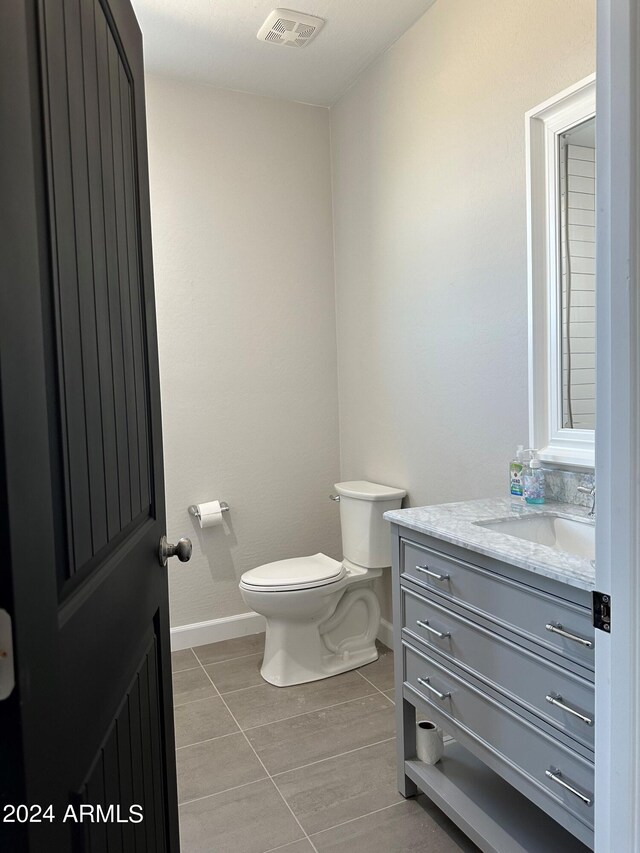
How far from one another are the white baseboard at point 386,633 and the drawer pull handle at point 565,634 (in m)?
1.73

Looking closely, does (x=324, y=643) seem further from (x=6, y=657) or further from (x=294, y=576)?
(x=6, y=657)

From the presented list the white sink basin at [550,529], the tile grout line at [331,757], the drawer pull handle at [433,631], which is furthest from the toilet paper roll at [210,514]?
the white sink basin at [550,529]

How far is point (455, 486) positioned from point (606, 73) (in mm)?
1764

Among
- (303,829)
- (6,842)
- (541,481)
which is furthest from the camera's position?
(541,481)

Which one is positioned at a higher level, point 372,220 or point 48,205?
point 372,220

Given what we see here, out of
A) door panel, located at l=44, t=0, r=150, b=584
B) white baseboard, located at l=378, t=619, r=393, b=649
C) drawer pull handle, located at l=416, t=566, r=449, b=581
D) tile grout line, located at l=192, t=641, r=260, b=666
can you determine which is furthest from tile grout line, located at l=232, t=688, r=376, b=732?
door panel, located at l=44, t=0, r=150, b=584

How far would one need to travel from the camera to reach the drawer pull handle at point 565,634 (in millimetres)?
1196

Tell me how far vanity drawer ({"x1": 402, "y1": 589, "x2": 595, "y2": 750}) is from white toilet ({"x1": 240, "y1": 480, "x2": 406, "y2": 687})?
818 mm

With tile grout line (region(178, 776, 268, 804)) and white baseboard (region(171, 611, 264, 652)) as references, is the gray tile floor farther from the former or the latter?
white baseboard (region(171, 611, 264, 652))

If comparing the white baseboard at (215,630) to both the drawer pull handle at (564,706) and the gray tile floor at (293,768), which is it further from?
the drawer pull handle at (564,706)

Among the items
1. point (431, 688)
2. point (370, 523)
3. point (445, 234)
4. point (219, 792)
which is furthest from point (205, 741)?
point (445, 234)

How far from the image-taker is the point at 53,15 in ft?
2.29

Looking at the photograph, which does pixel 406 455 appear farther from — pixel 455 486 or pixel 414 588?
pixel 414 588

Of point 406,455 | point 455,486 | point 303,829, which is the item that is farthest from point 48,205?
point 406,455
